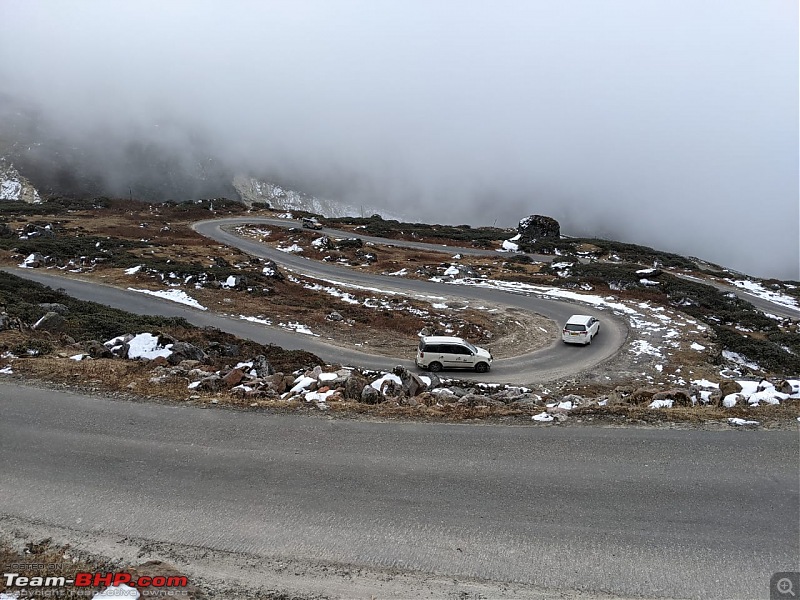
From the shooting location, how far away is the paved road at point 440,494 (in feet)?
18.4

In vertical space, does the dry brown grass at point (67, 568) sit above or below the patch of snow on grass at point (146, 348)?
above

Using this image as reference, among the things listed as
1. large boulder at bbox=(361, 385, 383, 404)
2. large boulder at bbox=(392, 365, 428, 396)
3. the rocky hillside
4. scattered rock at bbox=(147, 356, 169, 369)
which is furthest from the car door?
the rocky hillside

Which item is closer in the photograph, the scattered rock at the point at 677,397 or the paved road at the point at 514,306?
the scattered rock at the point at 677,397

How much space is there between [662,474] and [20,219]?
244 ft

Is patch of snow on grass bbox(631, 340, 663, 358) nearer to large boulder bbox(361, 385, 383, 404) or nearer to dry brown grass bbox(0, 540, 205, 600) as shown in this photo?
large boulder bbox(361, 385, 383, 404)

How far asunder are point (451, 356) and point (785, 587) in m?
17.6

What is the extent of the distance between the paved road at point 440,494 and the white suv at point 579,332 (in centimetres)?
1895

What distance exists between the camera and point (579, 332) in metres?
26.8

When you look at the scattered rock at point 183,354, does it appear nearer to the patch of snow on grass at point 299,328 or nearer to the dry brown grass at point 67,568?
the dry brown grass at point 67,568

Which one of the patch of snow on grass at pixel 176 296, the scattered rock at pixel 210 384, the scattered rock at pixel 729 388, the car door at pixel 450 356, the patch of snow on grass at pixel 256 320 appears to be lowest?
the patch of snow on grass at pixel 176 296

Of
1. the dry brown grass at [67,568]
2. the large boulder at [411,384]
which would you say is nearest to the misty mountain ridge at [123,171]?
the large boulder at [411,384]

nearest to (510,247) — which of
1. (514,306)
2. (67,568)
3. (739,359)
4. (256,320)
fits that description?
(514,306)

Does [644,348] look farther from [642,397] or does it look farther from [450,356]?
[642,397]

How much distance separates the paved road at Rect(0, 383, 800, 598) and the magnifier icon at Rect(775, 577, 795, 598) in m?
0.13
